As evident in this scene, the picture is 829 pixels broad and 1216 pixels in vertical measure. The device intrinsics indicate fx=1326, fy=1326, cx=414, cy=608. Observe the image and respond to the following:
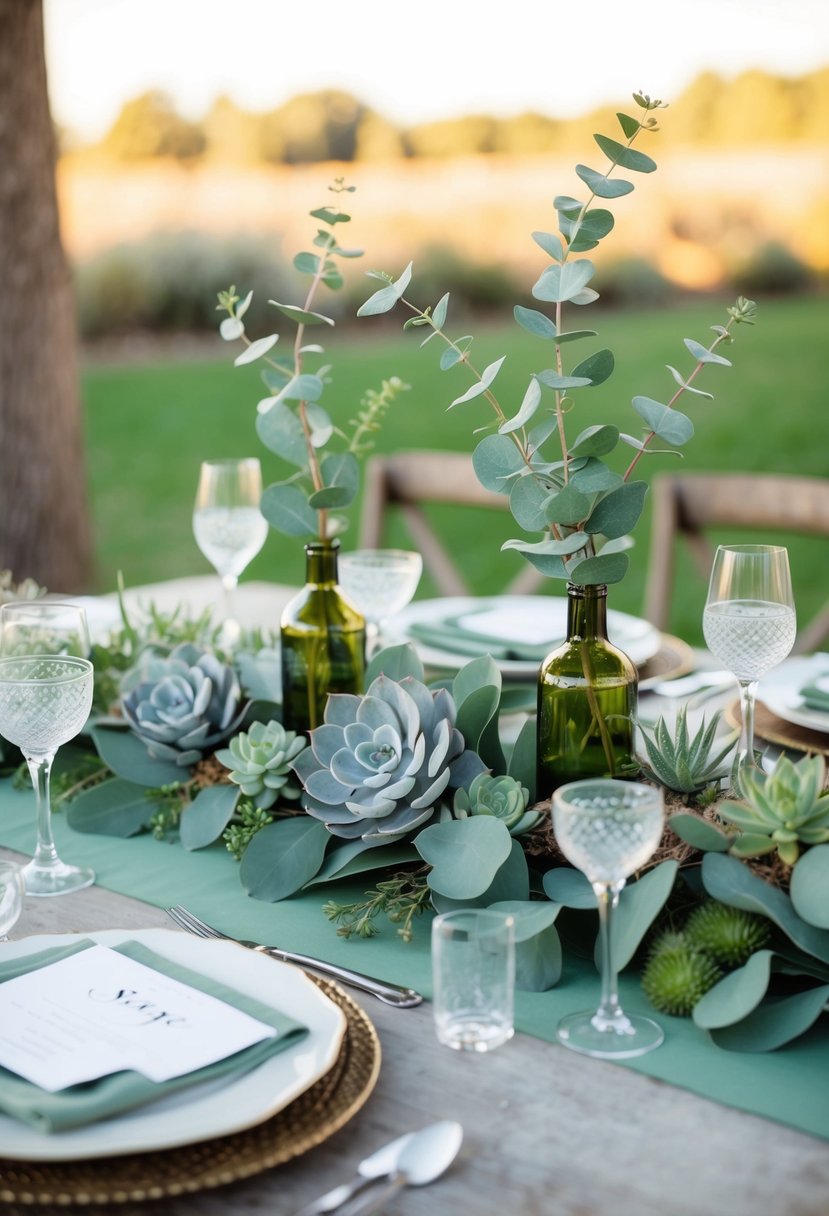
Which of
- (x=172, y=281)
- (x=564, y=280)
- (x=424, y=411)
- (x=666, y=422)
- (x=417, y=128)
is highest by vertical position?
(x=417, y=128)

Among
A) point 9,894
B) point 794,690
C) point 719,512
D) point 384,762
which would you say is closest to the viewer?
point 9,894

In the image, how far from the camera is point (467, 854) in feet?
3.28

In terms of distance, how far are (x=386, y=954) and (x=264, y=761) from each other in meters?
0.23

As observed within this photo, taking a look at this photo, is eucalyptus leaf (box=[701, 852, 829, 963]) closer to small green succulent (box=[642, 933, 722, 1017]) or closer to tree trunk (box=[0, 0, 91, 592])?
small green succulent (box=[642, 933, 722, 1017])

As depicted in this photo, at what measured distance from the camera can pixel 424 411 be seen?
266 inches

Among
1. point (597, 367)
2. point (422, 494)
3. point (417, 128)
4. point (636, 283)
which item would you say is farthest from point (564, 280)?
point (417, 128)

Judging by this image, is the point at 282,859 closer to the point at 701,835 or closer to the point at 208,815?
the point at 208,815

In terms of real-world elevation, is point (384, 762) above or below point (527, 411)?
below

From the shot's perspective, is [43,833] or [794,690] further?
[794,690]

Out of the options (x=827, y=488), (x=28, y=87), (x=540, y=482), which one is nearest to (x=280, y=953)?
(x=540, y=482)

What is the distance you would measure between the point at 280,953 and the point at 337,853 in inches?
5.4

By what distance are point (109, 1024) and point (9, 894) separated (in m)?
0.16

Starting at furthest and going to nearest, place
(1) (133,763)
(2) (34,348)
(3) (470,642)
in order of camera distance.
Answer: (2) (34,348)
(3) (470,642)
(1) (133,763)

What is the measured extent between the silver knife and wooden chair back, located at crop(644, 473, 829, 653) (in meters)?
1.62
